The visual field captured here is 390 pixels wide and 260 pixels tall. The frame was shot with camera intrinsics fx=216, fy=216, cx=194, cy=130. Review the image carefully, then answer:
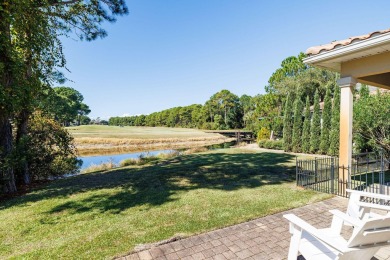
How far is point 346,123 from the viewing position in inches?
215

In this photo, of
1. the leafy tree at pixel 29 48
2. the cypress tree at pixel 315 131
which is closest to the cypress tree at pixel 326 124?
the cypress tree at pixel 315 131

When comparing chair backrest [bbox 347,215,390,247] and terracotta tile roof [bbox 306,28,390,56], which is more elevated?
terracotta tile roof [bbox 306,28,390,56]

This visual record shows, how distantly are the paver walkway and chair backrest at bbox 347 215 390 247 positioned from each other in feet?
4.25

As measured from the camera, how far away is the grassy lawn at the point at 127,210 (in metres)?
3.55

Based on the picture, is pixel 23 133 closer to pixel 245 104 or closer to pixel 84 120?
pixel 245 104

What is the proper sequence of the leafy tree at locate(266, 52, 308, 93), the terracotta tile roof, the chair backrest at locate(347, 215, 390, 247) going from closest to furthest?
1. the chair backrest at locate(347, 215, 390, 247)
2. the terracotta tile roof
3. the leafy tree at locate(266, 52, 308, 93)

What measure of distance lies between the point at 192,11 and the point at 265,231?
46.1ft

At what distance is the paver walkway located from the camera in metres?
3.03

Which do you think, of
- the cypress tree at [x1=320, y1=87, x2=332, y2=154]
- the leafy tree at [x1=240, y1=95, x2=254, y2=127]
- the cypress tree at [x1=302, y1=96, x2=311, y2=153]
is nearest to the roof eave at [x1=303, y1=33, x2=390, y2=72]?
the cypress tree at [x1=320, y1=87, x2=332, y2=154]

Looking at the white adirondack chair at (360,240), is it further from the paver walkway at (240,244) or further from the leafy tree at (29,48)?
the leafy tree at (29,48)

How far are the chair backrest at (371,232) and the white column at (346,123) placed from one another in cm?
408

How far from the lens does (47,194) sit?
6637 millimetres

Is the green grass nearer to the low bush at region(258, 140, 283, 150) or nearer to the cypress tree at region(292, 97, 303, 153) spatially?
the low bush at region(258, 140, 283, 150)

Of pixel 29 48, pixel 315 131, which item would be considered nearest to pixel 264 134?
pixel 315 131
